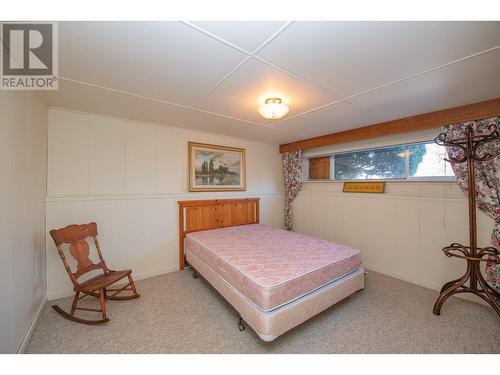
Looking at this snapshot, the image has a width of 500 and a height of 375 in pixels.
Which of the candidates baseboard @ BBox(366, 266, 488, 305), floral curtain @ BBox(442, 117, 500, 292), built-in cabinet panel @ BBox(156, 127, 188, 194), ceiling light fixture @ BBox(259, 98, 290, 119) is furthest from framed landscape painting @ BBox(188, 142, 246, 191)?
floral curtain @ BBox(442, 117, 500, 292)

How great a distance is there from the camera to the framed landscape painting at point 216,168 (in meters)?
3.35

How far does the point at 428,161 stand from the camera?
8.95 ft

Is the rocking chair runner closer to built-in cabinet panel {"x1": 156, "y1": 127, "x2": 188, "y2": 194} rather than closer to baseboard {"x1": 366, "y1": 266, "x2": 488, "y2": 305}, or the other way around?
built-in cabinet panel {"x1": 156, "y1": 127, "x2": 188, "y2": 194}

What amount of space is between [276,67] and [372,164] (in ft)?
8.67

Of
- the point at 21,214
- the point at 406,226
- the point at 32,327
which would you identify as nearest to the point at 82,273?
the point at 32,327

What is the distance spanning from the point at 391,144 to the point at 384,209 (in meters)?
1.00

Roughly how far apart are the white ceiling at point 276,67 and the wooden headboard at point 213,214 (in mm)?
1541

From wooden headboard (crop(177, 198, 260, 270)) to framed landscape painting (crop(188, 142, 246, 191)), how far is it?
0.27 meters

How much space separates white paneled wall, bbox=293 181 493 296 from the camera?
2.44 meters

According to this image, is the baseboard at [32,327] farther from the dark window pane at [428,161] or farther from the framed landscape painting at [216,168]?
the dark window pane at [428,161]

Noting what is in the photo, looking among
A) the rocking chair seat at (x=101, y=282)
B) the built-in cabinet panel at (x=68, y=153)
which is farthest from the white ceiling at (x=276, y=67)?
the rocking chair seat at (x=101, y=282)

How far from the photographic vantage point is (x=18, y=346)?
1485 millimetres
